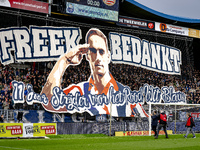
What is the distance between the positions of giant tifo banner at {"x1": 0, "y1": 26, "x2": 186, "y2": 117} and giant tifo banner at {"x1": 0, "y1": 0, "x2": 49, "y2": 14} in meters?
1.52

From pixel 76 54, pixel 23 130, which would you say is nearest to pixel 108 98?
pixel 76 54

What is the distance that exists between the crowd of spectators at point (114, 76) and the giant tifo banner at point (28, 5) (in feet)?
14.7

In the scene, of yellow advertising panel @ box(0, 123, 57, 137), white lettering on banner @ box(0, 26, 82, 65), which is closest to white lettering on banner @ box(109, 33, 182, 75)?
white lettering on banner @ box(0, 26, 82, 65)

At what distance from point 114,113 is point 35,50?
8784 millimetres

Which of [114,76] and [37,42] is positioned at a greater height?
[37,42]

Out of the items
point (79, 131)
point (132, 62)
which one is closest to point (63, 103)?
point (79, 131)

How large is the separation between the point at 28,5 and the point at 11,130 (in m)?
10.8

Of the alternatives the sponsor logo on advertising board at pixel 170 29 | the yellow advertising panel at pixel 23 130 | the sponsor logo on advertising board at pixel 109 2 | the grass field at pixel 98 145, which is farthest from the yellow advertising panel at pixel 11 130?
the sponsor logo on advertising board at pixel 170 29

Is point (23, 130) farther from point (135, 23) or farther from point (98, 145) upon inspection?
point (135, 23)

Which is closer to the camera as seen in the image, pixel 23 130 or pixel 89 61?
pixel 23 130

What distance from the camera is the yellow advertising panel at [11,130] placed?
19906mm

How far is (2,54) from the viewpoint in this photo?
84.1 feet

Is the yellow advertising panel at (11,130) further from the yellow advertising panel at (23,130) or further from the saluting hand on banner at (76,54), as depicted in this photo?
the saluting hand on banner at (76,54)

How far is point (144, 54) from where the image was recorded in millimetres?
34031
